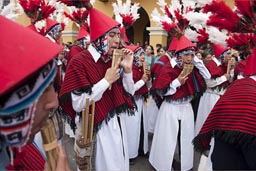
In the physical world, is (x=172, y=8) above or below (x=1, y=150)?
above

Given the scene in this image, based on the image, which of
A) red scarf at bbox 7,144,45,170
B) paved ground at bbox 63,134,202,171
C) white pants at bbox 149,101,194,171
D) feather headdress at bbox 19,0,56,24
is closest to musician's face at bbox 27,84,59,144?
red scarf at bbox 7,144,45,170

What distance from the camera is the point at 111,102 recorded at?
9.47 feet

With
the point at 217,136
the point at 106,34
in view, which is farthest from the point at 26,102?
the point at 106,34

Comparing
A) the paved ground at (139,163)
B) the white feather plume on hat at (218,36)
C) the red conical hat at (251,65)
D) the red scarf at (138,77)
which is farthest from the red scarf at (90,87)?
the red scarf at (138,77)

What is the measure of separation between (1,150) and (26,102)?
12.2 inches

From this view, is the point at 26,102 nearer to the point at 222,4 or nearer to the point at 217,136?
the point at 217,136

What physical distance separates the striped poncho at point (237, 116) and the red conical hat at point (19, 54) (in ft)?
4.21

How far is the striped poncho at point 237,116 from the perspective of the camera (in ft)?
5.77

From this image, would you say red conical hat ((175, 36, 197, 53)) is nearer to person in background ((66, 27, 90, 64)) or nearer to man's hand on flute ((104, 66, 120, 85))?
man's hand on flute ((104, 66, 120, 85))

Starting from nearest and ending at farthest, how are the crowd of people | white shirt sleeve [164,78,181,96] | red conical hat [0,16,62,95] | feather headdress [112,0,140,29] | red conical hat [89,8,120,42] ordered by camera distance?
red conical hat [0,16,62,95], the crowd of people, red conical hat [89,8,120,42], white shirt sleeve [164,78,181,96], feather headdress [112,0,140,29]

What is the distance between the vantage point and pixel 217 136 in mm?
1890

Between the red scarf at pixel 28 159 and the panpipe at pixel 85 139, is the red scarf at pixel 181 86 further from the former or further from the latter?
the red scarf at pixel 28 159

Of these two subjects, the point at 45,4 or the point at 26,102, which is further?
the point at 45,4

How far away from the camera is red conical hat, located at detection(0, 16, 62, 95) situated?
0.88 metres
